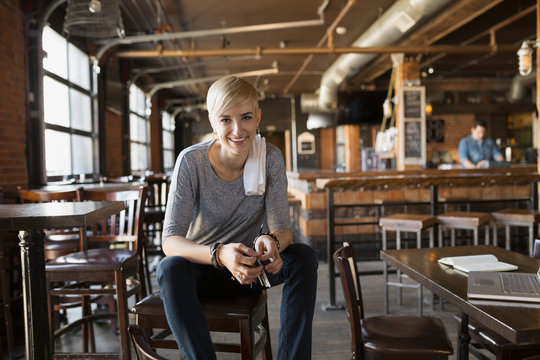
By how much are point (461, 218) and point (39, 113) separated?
3.82 metres

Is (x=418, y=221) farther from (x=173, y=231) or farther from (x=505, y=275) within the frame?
(x=173, y=231)

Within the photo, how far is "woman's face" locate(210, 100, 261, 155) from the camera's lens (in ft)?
5.45

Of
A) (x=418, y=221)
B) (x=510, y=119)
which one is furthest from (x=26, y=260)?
(x=510, y=119)

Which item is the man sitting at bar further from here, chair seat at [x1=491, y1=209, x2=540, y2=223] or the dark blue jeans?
the dark blue jeans

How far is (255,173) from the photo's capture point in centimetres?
172

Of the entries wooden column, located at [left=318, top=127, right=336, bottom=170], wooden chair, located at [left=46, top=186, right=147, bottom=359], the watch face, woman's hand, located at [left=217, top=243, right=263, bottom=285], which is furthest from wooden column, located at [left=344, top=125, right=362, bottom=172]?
woman's hand, located at [left=217, top=243, right=263, bottom=285]

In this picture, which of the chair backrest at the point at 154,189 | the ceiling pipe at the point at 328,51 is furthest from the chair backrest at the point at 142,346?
the ceiling pipe at the point at 328,51

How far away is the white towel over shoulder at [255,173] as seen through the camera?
1.72 metres

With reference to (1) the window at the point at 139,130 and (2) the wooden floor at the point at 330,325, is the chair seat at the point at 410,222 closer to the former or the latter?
(2) the wooden floor at the point at 330,325

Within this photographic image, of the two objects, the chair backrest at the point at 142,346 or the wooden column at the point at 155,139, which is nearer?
the chair backrest at the point at 142,346

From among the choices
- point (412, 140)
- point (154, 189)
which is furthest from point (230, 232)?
point (412, 140)

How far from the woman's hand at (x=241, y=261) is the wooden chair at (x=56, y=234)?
45.3 inches

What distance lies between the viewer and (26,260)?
1.74 metres

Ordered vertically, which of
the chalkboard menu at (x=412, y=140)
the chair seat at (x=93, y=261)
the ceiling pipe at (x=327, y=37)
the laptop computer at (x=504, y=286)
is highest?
the ceiling pipe at (x=327, y=37)
